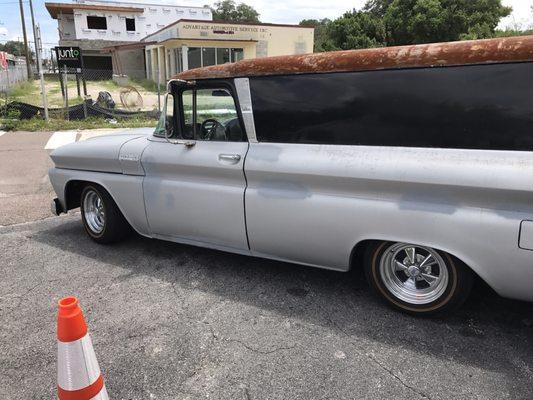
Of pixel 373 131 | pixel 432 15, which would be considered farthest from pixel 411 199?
pixel 432 15

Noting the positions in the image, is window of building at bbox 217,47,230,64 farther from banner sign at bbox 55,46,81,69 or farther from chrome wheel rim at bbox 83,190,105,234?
chrome wheel rim at bbox 83,190,105,234

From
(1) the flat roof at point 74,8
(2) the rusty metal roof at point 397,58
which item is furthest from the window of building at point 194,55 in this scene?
(2) the rusty metal roof at point 397,58

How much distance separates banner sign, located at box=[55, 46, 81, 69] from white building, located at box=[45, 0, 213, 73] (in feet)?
132

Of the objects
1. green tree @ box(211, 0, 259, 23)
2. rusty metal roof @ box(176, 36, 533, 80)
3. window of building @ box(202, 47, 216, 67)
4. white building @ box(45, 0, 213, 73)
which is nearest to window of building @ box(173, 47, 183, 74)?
window of building @ box(202, 47, 216, 67)

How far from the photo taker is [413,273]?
321 centimetres

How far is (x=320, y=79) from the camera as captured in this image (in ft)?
10.7

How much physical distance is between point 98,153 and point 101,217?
26.6 inches

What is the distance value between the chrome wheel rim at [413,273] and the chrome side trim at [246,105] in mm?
1292

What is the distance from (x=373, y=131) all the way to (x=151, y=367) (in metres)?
1.99

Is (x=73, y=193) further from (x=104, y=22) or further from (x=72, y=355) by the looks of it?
(x=104, y=22)

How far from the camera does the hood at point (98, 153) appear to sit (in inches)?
174

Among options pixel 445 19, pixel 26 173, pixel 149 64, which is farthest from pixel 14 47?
pixel 26 173

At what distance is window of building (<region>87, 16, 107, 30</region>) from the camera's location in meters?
54.0

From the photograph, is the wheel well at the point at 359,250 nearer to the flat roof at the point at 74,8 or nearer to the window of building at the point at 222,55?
the window of building at the point at 222,55
